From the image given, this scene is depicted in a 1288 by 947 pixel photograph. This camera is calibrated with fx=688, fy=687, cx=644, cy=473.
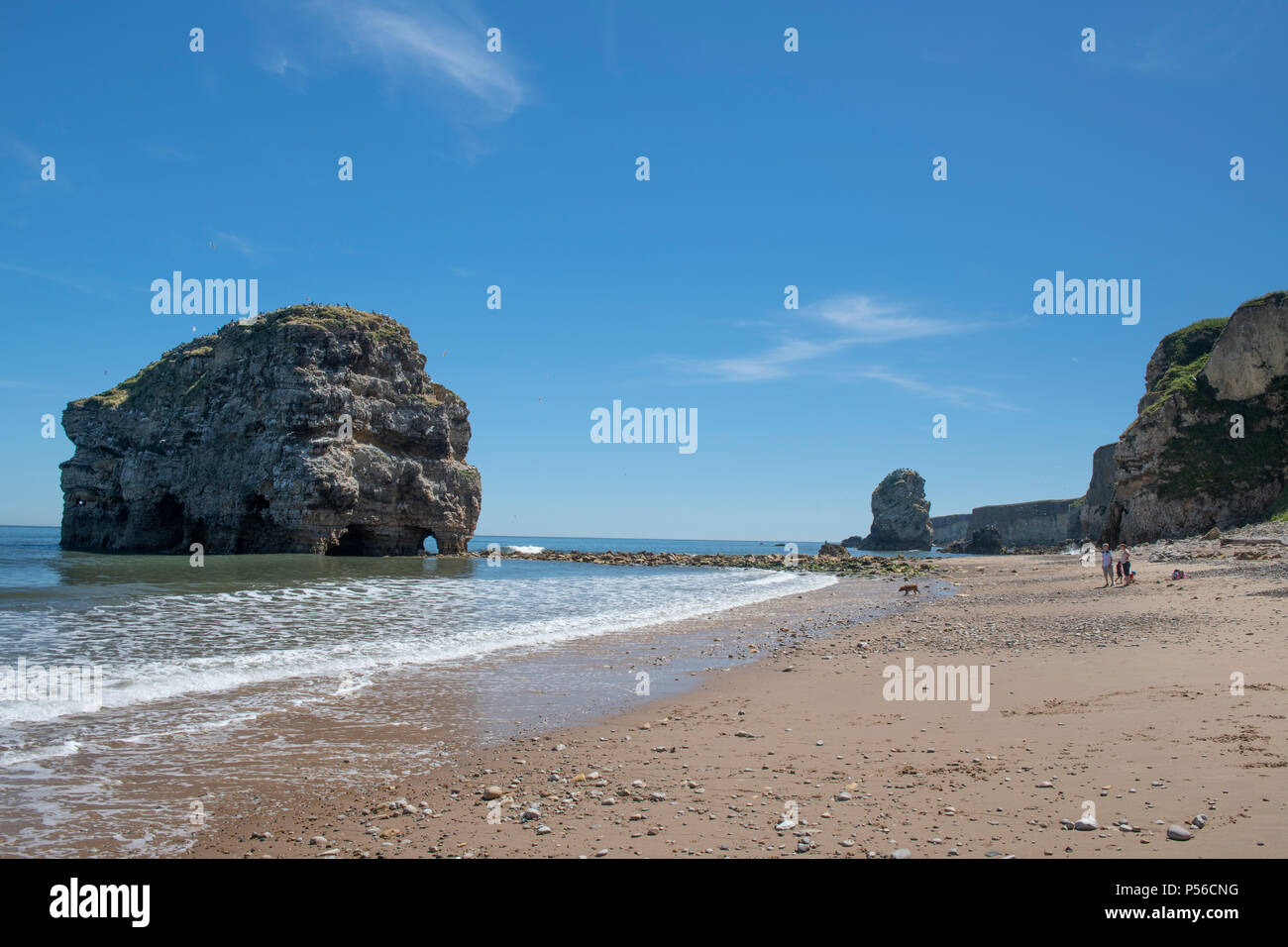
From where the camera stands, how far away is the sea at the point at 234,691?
6340 millimetres

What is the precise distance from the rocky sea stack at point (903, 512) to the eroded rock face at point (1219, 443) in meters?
73.8

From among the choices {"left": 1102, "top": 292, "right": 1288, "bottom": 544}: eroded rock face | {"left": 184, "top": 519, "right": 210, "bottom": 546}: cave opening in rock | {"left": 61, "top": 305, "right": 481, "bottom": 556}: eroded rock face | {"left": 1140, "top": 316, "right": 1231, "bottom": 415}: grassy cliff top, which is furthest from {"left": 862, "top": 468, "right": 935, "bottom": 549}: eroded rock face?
{"left": 184, "top": 519, "right": 210, "bottom": 546}: cave opening in rock

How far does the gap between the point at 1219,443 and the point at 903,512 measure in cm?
7885

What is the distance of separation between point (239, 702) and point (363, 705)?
176 centimetres

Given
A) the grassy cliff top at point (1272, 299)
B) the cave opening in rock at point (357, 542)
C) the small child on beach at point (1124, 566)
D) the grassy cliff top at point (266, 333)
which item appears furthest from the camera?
the cave opening in rock at point (357, 542)

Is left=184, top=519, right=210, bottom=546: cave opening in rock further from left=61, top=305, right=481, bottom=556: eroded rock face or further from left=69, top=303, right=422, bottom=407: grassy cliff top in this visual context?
left=69, top=303, right=422, bottom=407: grassy cliff top

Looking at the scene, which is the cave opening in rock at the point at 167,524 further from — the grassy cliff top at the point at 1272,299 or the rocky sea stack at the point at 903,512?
the rocky sea stack at the point at 903,512

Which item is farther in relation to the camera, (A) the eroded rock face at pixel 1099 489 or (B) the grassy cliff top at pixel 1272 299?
(A) the eroded rock face at pixel 1099 489

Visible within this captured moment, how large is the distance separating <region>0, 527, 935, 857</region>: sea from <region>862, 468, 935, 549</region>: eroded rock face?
112 m

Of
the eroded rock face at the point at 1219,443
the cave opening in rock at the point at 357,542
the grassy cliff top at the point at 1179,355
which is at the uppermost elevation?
the grassy cliff top at the point at 1179,355

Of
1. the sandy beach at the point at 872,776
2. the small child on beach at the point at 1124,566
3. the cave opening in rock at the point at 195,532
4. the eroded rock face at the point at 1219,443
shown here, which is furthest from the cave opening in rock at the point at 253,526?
the eroded rock face at the point at 1219,443

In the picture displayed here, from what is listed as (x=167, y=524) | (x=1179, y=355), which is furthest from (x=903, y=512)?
(x=167, y=524)
